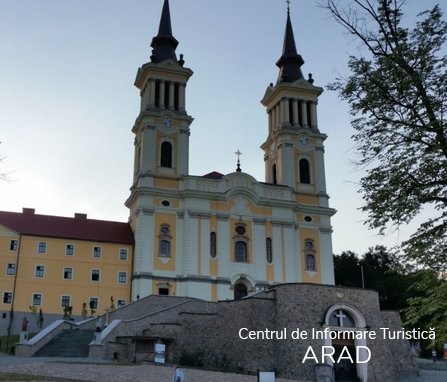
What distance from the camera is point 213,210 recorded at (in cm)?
5522

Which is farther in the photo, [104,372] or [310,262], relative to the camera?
[310,262]

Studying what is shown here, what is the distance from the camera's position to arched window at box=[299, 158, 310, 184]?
200 feet

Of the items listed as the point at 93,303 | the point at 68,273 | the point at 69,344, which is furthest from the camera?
the point at 68,273

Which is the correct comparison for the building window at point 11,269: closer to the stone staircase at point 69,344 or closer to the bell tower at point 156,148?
the bell tower at point 156,148

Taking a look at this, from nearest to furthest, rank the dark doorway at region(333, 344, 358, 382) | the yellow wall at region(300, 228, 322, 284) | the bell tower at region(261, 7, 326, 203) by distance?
the dark doorway at region(333, 344, 358, 382) < the yellow wall at region(300, 228, 322, 284) < the bell tower at region(261, 7, 326, 203)

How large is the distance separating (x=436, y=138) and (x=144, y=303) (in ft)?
101

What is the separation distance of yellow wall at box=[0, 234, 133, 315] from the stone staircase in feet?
47.8

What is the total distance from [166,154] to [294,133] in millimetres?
13068

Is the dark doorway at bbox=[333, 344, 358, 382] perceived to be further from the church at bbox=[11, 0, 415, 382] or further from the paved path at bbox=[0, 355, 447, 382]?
the paved path at bbox=[0, 355, 447, 382]

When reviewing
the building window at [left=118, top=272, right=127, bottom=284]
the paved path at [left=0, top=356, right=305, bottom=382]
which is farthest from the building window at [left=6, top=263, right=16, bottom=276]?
the paved path at [left=0, top=356, right=305, bottom=382]

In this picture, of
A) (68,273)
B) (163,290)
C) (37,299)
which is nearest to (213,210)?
(163,290)

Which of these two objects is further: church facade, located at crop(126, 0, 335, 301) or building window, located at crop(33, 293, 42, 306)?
church facade, located at crop(126, 0, 335, 301)

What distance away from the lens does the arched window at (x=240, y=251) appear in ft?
179

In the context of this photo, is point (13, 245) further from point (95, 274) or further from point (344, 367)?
point (344, 367)
